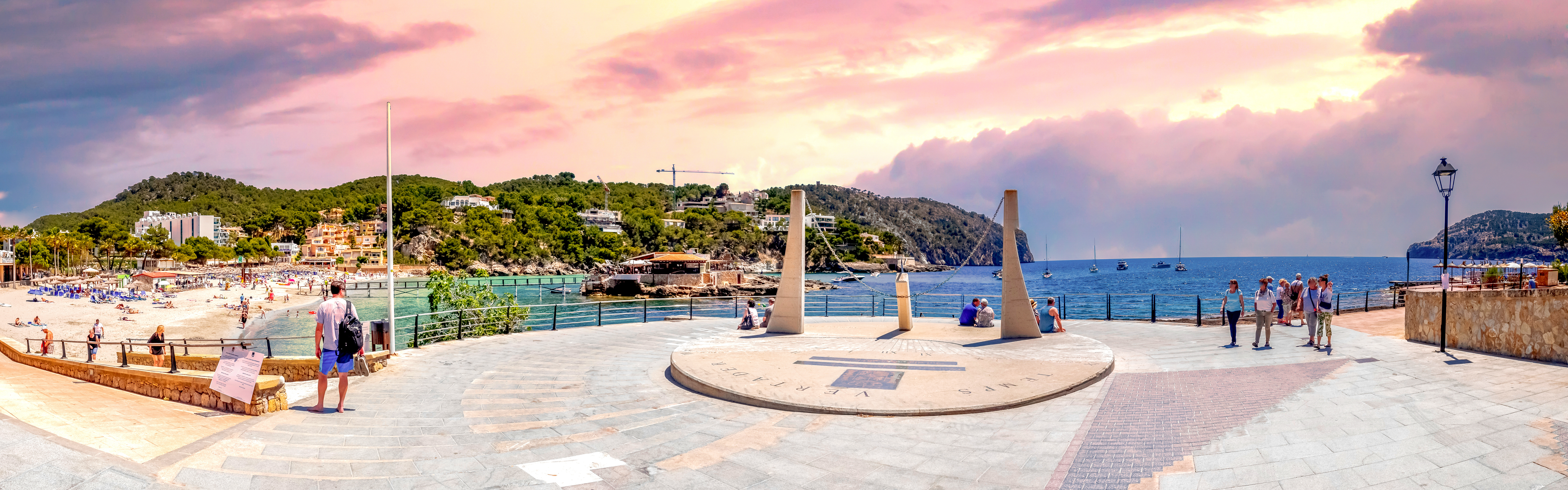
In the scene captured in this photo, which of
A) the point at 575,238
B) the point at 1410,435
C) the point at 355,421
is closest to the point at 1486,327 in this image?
the point at 1410,435

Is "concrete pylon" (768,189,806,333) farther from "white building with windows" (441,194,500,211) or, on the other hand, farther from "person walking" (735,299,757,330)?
"white building with windows" (441,194,500,211)

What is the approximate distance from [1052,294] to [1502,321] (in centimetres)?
8519

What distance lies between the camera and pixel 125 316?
46.4 metres

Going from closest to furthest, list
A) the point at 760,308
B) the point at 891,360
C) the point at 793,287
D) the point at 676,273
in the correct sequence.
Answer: the point at 891,360, the point at 793,287, the point at 760,308, the point at 676,273

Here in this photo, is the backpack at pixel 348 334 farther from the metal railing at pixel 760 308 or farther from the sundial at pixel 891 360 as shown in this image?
the sundial at pixel 891 360

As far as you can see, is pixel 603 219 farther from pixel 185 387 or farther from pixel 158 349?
pixel 185 387

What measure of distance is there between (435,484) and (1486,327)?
15.3 metres

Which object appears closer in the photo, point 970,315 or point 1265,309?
point 1265,309

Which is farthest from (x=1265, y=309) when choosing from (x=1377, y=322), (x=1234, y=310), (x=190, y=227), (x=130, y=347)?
(x=190, y=227)

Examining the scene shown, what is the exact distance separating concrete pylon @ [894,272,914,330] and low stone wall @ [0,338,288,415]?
1126 cm

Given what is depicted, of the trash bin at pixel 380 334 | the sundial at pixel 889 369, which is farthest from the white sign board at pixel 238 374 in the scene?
the sundial at pixel 889 369

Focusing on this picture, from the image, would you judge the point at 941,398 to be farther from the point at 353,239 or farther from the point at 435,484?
the point at 353,239

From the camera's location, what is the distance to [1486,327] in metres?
10.9

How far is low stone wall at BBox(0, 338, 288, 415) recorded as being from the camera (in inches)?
309
